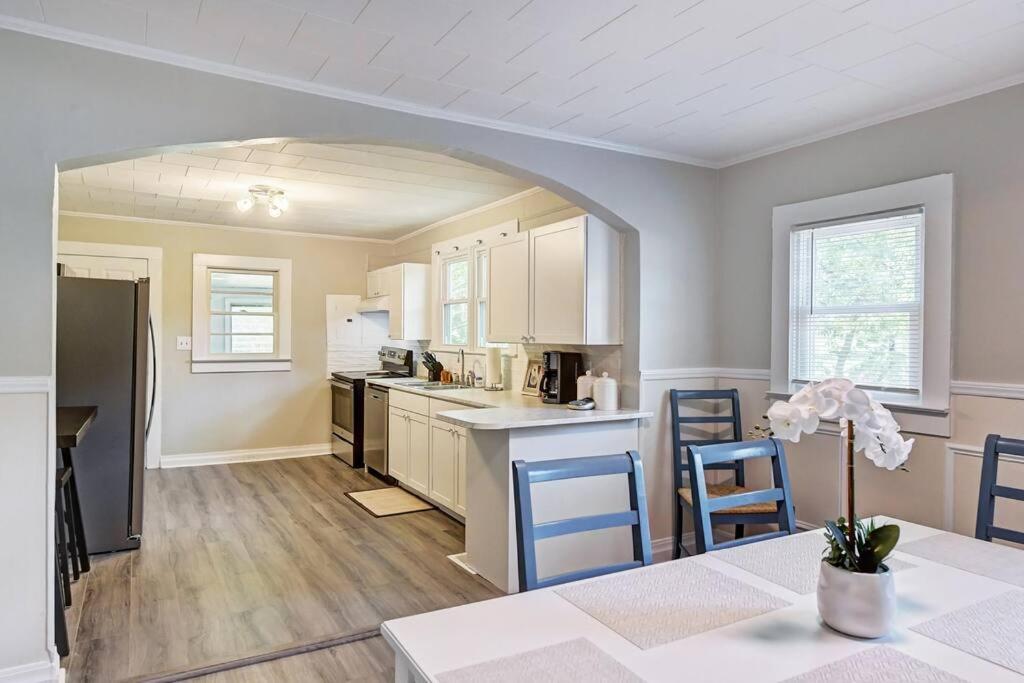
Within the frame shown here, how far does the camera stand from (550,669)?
114 cm

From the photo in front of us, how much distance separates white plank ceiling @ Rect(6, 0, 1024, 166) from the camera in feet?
6.68

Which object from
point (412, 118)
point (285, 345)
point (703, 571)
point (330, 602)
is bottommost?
point (330, 602)

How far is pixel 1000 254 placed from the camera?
2.62 m

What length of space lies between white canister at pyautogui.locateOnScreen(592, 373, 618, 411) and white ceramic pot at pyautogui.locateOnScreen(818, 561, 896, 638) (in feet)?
7.66

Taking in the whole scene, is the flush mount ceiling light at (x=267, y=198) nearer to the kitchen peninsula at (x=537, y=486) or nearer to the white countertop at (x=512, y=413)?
the white countertop at (x=512, y=413)

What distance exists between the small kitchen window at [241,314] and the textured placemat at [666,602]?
5.57 meters

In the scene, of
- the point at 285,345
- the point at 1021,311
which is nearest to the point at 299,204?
the point at 285,345

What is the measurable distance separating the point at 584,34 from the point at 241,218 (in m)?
4.46

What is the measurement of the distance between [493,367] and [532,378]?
1.88ft

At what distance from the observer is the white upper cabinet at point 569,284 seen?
143 inches

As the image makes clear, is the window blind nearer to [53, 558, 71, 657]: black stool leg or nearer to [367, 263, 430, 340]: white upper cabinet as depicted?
[367, 263, 430, 340]: white upper cabinet

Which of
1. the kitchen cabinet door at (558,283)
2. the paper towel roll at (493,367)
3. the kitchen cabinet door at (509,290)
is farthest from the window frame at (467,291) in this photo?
the kitchen cabinet door at (558,283)

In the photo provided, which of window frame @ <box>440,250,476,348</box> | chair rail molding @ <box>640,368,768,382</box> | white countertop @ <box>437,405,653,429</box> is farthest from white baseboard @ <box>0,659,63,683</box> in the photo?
window frame @ <box>440,250,476,348</box>

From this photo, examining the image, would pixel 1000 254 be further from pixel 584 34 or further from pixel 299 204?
pixel 299 204
